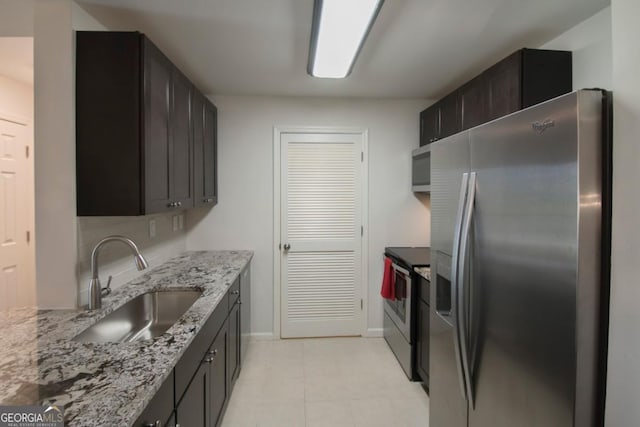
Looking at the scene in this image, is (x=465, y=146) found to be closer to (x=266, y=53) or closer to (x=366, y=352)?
(x=266, y=53)

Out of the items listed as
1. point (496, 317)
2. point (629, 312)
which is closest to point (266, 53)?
point (496, 317)

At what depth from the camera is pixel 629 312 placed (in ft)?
3.01

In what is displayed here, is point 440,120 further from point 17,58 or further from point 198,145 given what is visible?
point 17,58

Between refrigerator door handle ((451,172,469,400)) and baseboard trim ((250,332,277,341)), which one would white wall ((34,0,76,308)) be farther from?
baseboard trim ((250,332,277,341))

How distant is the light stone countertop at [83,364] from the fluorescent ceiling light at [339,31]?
1508 mm

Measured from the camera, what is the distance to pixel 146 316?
78.6 inches

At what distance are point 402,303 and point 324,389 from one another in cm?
92

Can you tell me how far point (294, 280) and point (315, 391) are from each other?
114 cm

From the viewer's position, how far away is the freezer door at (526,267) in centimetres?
98

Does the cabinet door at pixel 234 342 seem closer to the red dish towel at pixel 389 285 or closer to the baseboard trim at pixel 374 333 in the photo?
the red dish towel at pixel 389 285

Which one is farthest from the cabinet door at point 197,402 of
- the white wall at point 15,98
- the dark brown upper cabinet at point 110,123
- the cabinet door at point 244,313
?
the white wall at point 15,98

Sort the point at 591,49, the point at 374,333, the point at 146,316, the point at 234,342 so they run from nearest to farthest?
the point at 591,49 → the point at 146,316 → the point at 234,342 → the point at 374,333

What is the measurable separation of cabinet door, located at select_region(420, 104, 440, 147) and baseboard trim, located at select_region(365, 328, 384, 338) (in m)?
1.95

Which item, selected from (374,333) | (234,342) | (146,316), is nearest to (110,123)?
(146,316)
